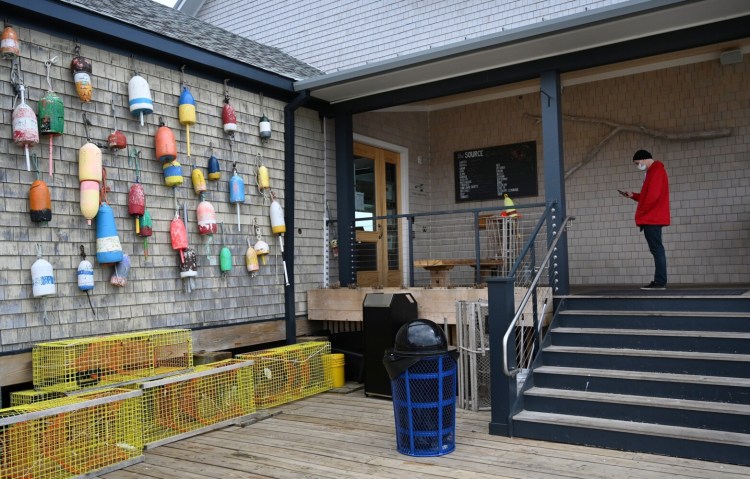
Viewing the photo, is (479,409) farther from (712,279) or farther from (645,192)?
(712,279)

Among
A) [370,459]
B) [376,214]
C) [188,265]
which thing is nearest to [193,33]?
[188,265]

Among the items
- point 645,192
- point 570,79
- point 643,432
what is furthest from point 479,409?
point 570,79

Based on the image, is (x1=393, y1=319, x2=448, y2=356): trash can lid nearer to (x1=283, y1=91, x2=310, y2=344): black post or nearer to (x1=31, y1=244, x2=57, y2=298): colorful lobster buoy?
(x1=31, y1=244, x2=57, y2=298): colorful lobster buoy

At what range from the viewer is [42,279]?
15.4 feet

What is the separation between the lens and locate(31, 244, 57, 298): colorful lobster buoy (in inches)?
184

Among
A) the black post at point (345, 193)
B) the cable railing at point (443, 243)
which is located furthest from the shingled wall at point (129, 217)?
the cable railing at point (443, 243)

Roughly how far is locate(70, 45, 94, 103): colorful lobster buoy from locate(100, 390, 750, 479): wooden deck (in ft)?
9.32

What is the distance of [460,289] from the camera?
6.60 meters

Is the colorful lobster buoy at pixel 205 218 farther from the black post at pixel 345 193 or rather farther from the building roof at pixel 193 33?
the black post at pixel 345 193

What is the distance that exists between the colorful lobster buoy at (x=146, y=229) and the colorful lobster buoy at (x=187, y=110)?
2.79 feet

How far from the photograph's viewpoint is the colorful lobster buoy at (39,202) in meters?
4.72

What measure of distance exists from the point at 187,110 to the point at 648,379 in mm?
4598

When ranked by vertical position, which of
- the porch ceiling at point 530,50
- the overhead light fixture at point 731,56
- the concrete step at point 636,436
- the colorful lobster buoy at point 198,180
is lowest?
the concrete step at point 636,436

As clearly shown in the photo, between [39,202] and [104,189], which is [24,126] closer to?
[39,202]
